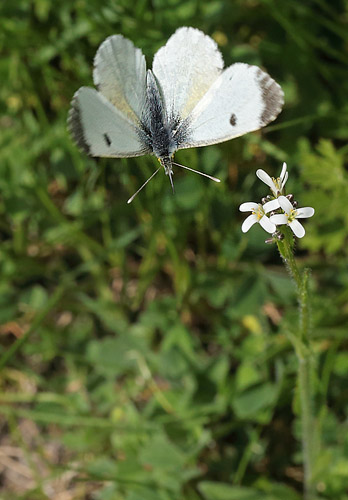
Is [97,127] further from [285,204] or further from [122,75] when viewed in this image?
[285,204]

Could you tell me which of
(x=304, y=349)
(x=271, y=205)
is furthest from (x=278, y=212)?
(x=304, y=349)

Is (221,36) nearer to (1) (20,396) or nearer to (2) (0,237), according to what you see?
(2) (0,237)

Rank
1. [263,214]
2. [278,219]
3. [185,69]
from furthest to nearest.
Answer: [185,69] → [263,214] → [278,219]

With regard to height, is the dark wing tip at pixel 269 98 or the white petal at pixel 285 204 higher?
the dark wing tip at pixel 269 98

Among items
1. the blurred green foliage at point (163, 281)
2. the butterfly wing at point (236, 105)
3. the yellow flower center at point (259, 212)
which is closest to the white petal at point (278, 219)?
the yellow flower center at point (259, 212)

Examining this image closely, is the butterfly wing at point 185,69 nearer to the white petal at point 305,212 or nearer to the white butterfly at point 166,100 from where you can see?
the white butterfly at point 166,100

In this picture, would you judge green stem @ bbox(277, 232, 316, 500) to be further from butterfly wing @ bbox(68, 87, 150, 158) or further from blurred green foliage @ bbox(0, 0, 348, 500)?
butterfly wing @ bbox(68, 87, 150, 158)
